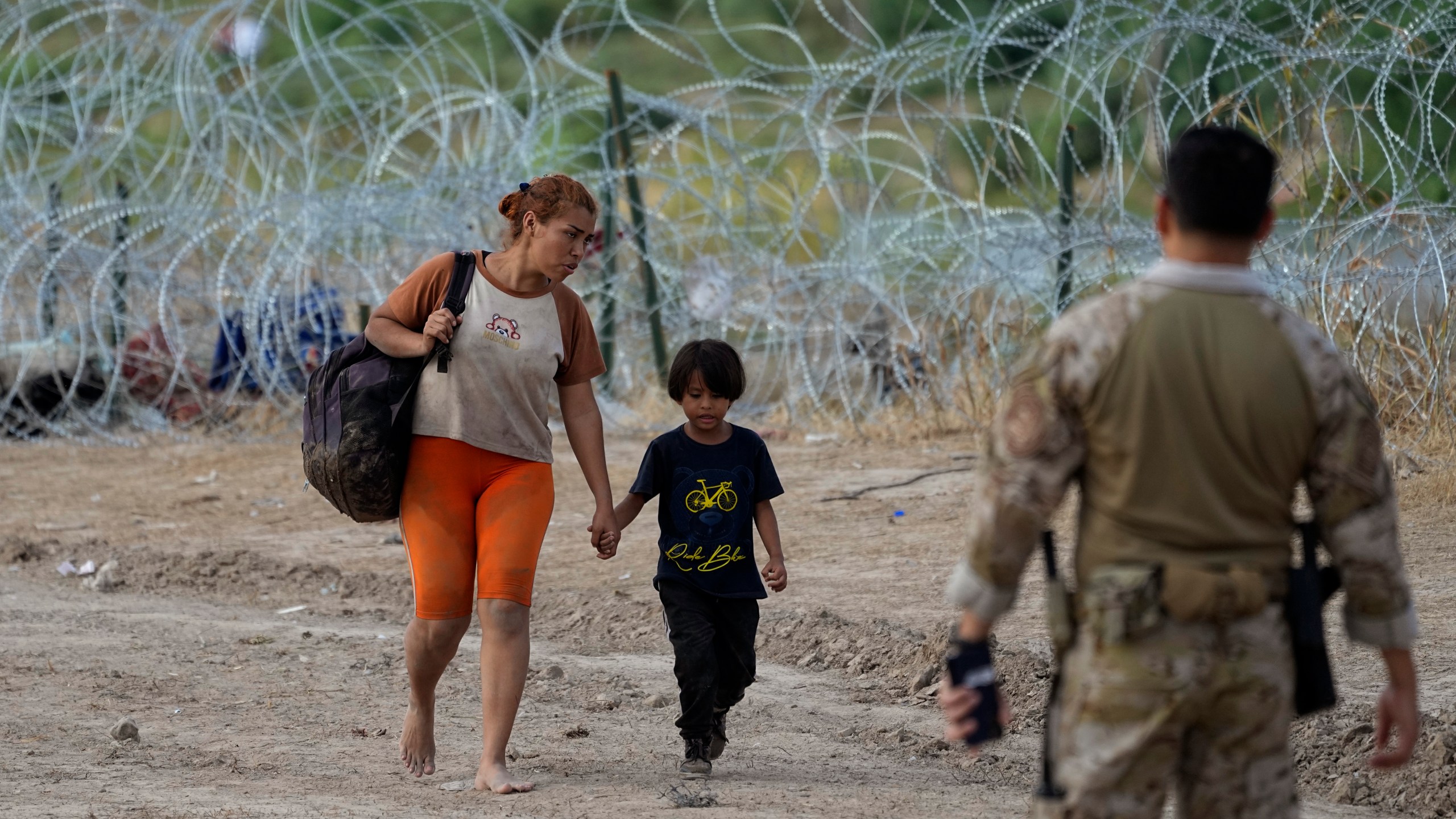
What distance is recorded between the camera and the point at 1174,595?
2.04 m

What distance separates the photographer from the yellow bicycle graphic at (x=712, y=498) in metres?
3.86

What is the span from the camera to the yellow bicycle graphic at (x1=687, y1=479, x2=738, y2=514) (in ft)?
12.6

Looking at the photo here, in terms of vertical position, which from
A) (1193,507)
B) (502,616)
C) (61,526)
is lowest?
(61,526)

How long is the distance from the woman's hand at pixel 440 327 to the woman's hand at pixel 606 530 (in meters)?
0.57

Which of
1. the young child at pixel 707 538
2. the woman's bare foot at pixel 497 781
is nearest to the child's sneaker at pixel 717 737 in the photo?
the young child at pixel 707 538

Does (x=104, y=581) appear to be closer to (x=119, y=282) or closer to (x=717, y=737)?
(x=717, y=737)

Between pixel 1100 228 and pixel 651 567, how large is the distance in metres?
2.80

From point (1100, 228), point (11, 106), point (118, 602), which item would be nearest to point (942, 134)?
point (1100, 228)

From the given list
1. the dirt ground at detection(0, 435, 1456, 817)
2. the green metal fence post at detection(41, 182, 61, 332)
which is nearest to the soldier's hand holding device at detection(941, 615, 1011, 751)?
the dirt ground at detection(0, 435, 1456, 817)

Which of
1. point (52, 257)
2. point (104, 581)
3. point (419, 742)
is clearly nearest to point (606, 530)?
point (419, 742)

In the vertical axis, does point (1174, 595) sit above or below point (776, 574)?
above

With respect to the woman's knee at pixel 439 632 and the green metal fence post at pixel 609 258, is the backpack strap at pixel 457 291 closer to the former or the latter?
the woman's knee at pixel 439 632

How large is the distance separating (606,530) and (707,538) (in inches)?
10.1

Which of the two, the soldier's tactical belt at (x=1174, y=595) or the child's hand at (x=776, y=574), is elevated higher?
the soldier's tactical belt at (x=1174, y=595)
